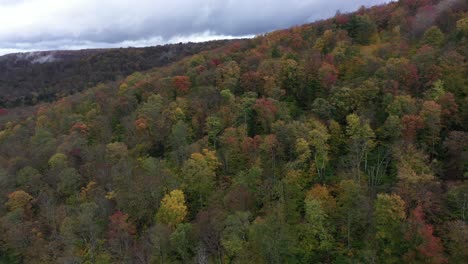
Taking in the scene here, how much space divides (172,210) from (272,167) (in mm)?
16581

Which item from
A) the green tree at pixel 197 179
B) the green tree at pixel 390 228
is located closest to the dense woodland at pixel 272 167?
the green tree at pixel 390 228

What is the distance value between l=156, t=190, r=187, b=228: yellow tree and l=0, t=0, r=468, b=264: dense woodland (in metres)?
0.20

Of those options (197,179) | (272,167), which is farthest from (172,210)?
(272,167)

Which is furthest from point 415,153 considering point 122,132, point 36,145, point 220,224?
point 36,145

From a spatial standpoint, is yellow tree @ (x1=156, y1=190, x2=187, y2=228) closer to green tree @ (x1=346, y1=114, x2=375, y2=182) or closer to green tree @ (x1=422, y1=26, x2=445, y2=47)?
green tree @ (x1=346, y1=114, x2=375, y2=182)

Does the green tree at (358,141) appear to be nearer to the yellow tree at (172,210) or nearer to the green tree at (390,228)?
the green tree at (390,228)

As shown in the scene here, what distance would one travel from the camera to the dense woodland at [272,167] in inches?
1786

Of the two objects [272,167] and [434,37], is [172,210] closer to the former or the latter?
[272,167]

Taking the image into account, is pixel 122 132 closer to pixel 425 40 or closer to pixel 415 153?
pixel 415 153

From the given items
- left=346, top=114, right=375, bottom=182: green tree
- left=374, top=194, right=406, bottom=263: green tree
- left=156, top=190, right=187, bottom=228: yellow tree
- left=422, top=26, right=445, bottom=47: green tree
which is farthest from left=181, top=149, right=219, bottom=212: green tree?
left=422, top=26, right=445, bottom=47: green tree

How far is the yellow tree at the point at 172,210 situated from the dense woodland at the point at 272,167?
0.67ft

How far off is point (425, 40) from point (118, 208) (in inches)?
2662

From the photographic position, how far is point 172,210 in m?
54.2

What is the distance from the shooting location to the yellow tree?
54.0m
